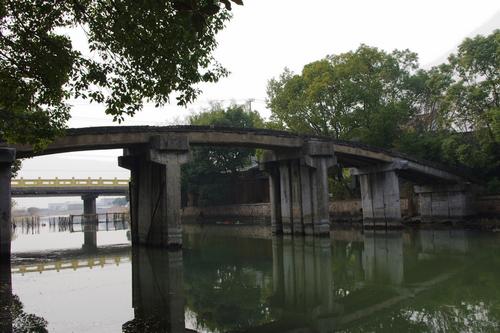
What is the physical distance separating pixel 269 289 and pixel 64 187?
1929 inches

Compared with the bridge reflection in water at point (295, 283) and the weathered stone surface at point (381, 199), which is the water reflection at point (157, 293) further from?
the weathered stone surface at point (381, 199)

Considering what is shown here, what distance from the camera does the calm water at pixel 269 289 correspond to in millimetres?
9742

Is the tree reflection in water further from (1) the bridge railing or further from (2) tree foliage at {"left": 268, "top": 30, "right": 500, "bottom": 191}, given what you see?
(1) the bridge railing

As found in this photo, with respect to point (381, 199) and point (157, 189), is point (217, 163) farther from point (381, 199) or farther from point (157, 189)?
point (157, 189)

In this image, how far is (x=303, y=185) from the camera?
28375 mm

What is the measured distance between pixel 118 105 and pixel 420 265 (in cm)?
1237

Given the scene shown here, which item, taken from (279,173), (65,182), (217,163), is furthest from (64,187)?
(279,173)

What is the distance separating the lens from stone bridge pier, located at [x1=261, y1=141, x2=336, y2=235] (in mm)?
27422

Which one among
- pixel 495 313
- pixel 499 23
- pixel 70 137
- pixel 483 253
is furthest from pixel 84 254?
pixel 499 23

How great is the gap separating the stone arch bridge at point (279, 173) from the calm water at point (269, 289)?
256 centimetres

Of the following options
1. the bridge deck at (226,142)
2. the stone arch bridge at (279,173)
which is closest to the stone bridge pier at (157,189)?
the stone arch bridge at (279,173)

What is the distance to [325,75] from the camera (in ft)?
120

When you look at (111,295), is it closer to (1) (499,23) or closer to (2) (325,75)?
(2) (325,75)

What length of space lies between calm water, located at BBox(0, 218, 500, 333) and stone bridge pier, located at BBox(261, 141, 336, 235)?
3350mm
